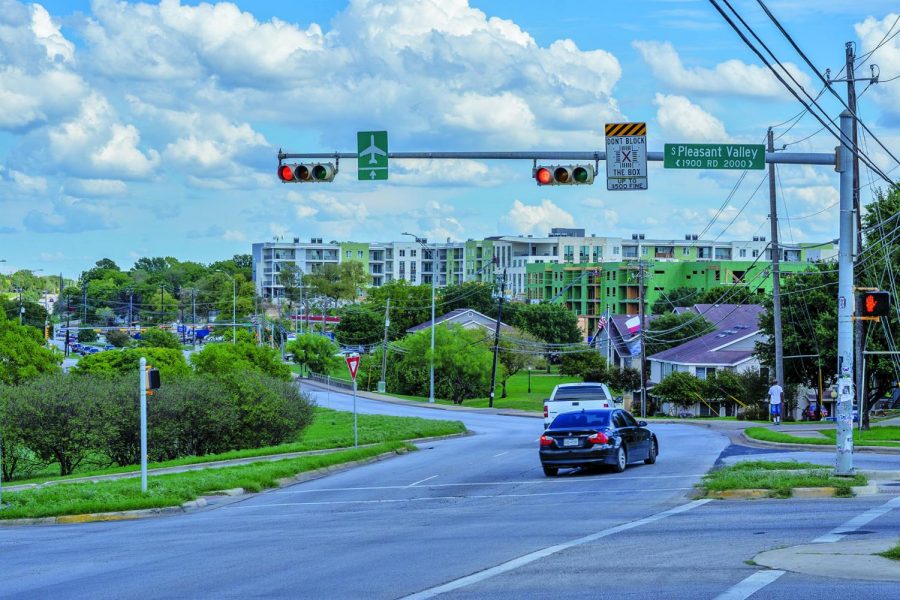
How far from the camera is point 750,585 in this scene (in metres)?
11.2

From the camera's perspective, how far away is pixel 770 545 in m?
14.0

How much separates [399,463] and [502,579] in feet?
63.0

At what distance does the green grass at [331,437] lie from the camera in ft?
112

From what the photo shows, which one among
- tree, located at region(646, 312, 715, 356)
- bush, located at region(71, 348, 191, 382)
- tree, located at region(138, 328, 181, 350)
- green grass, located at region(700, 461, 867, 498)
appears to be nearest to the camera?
green grass, located at region(700, 461, 867, 498)

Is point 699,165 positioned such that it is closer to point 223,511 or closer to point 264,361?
point 223,511

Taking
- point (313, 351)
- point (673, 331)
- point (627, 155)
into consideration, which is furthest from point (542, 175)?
point (313, 351)

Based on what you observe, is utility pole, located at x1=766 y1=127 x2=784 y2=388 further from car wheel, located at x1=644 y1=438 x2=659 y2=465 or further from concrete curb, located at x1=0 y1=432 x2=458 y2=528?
concrete curb, located at x1=0 y1=432 x2=458 y2=528

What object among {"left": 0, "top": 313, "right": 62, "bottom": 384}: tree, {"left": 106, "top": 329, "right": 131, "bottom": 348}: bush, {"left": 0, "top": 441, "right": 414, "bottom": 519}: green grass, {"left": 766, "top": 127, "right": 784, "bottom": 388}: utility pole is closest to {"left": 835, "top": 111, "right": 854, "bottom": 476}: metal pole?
{"left": 0, "top": 441, "right": 414, "bottom": 519}: green grass

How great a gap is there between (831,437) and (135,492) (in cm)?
2006

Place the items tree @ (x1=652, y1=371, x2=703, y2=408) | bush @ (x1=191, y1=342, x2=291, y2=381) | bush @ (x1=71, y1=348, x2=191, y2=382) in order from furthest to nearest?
bush @ (x1=71, y1=348, x2=191, y2=382) < tree @ (x1=652, y1=371, x2=703, y2=408) < bush @ (x1=191, y1=342, x2=291, y2=381)

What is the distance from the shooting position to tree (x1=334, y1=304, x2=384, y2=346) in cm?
12950

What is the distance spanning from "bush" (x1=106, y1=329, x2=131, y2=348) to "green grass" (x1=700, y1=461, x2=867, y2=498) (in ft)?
406

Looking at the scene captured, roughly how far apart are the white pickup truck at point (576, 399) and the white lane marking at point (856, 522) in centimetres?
1526

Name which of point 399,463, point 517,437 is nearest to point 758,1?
point 399,463
